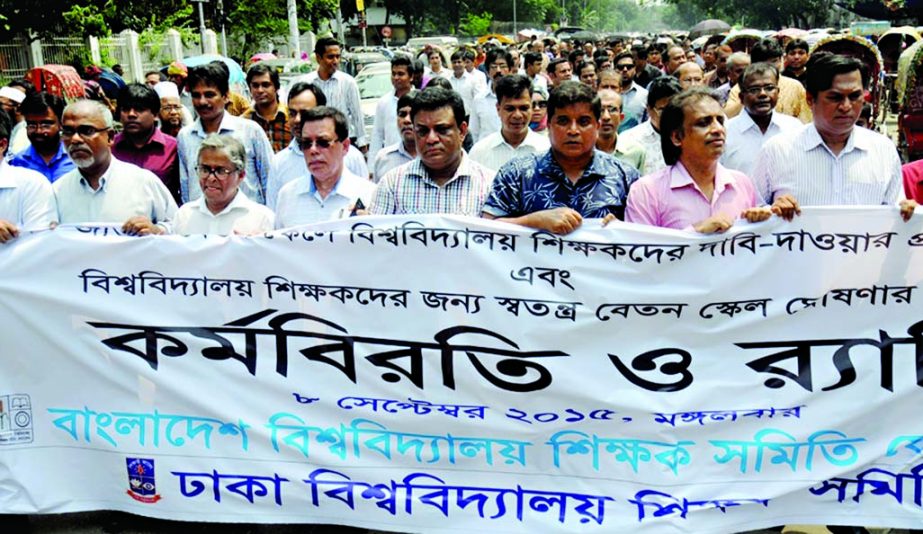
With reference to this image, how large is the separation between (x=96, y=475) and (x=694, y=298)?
246 centimetres

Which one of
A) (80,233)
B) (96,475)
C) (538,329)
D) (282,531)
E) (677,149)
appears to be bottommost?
(282,531)

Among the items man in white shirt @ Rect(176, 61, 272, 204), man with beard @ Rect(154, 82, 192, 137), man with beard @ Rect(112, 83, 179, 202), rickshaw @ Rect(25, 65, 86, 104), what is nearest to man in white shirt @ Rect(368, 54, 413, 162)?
man with beard @ Rect(154, 82, 192, 137)

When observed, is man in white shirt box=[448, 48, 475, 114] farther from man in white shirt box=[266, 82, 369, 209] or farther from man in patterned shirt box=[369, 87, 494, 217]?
man in patterned shirt box=[369, 87, 494, 217]

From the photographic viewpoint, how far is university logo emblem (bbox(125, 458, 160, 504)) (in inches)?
150

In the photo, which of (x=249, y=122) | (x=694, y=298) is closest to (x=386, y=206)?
(x=694, y=298)

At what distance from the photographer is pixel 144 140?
5.64 meters

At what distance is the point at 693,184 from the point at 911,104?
8398 mm

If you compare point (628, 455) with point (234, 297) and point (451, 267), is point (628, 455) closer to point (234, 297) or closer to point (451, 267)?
point (451, 267)

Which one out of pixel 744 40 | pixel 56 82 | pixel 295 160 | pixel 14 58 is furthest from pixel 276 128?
pixel 14 58

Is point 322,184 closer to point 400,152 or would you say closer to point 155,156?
point 155,156

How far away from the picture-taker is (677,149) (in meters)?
3.85

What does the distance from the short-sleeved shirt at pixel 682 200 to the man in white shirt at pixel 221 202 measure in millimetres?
1676

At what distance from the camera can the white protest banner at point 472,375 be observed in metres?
3.53

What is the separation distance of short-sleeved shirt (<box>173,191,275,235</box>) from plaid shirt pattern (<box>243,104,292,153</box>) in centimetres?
265
